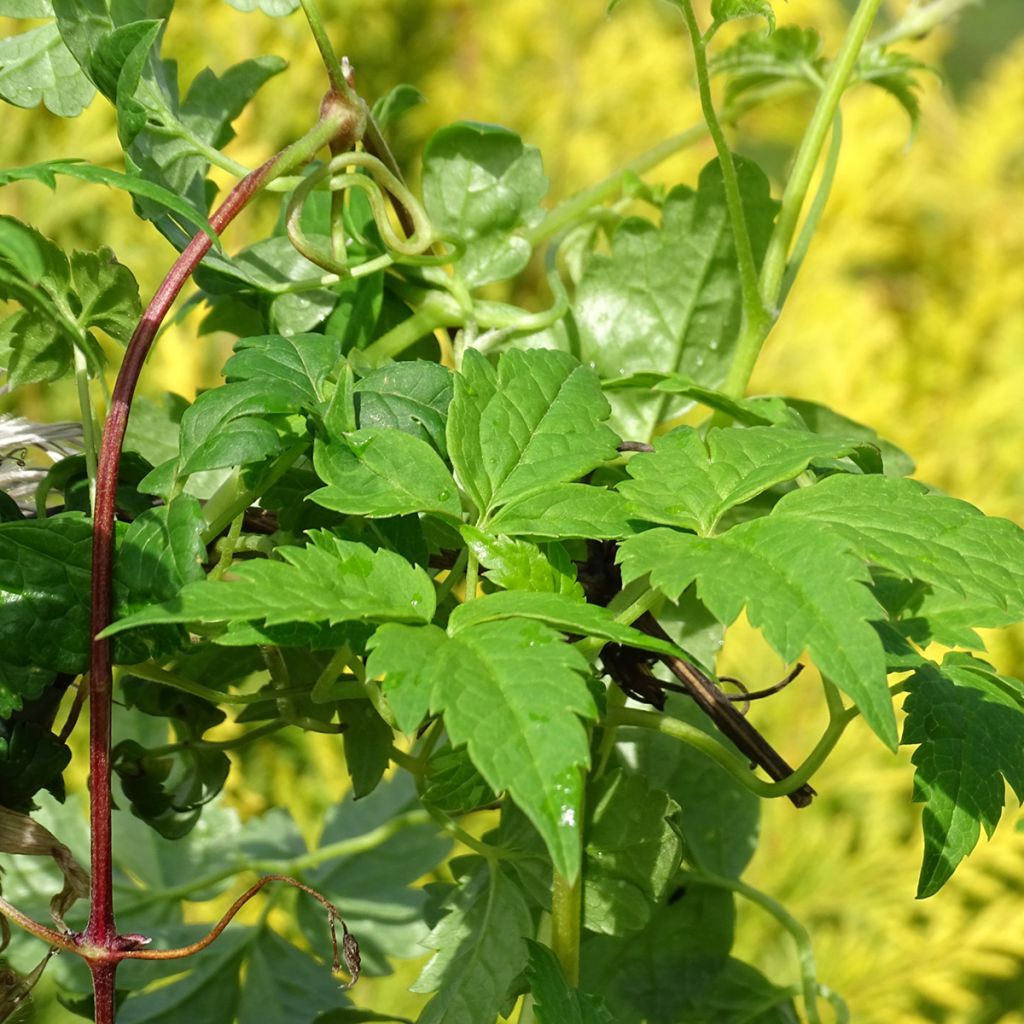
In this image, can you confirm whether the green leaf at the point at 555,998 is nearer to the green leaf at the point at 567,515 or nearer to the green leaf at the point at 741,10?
the green leaf at the point at 567,515

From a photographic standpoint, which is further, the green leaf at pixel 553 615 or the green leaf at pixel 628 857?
the green leaf at pixel 628 857

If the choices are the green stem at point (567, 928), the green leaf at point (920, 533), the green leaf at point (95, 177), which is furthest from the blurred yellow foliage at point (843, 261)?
the green leaf at point (95, 177)

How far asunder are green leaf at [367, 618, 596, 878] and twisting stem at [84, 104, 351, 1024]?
96 mm

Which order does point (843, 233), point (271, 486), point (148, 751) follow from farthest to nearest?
point (843, 233) < point (148, 751) < point (271, 486)

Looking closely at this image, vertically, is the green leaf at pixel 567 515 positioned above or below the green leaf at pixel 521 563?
above

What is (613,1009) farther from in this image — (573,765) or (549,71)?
(549,71)

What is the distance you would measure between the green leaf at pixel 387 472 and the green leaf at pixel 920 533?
96mm

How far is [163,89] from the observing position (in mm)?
463

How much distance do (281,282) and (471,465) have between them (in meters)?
0.16

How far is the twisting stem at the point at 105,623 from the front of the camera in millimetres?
354

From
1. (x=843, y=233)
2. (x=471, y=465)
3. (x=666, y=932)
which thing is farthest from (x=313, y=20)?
(x=843, y=233)

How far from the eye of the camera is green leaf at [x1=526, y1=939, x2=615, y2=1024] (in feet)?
1.30

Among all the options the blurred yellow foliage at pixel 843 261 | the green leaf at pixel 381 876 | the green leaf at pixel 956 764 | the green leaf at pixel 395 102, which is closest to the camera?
the green leaf at pixel 956 764

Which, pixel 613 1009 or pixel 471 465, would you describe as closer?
pixel 471 465
